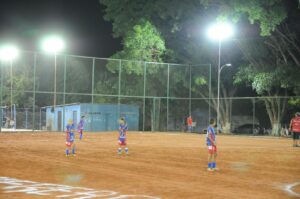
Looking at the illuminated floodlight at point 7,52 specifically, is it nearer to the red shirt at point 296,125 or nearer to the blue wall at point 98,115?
the blue wall at point 98,115

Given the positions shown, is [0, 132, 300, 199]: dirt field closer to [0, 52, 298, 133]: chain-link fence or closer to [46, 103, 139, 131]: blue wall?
[46, 103, 139, 131]: blue wall

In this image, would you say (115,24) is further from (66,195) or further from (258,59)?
(66,195)

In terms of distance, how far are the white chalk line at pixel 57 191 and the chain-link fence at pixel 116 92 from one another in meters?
30.8

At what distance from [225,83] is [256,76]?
11443 mm

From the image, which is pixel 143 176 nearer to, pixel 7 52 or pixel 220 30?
pixel 7 52

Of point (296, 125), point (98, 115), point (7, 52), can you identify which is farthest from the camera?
point (98, 115)

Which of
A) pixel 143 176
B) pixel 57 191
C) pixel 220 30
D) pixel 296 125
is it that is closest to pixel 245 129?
pixel 220 30

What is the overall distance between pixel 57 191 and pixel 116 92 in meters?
40.6

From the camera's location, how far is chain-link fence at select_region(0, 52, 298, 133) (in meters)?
46.9

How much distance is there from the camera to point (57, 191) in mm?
11430

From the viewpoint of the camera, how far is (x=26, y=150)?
2358 centimetres

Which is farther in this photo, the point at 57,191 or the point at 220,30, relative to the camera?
the point at 220,30

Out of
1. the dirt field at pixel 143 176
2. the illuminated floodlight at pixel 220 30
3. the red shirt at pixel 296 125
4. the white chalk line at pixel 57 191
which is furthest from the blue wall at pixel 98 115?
the white chalk line at pixel 57 191

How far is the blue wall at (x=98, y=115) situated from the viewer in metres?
46.1
